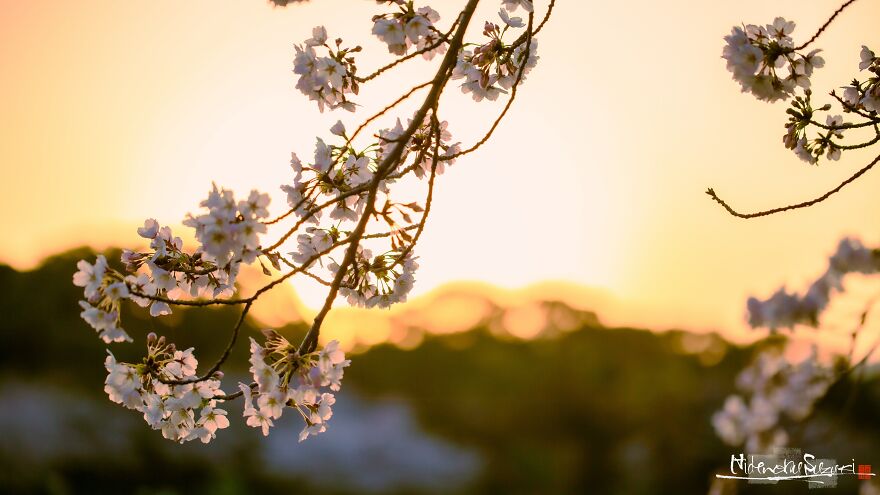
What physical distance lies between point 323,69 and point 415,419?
1325 inches

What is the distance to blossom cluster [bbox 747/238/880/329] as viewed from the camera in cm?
404

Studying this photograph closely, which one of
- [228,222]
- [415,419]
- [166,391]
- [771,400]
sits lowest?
[166,391]

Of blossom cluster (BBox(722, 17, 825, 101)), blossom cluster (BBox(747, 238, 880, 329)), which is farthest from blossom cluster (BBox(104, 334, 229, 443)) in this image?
blossom cluster (BBox(747, 238, 880, 329))

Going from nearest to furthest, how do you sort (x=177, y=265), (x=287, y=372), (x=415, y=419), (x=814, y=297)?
(x=287, y=372), (x=177, y=265), (x=814, y=297), (x=415, y=419)

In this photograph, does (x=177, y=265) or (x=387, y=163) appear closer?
(x=387, y=163)

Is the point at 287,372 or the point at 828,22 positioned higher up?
the point at 828,22

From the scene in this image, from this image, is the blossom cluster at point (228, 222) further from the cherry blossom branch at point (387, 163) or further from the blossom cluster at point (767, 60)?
the blossom cluster at point (767, 60)

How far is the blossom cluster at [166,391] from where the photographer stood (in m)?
2.52

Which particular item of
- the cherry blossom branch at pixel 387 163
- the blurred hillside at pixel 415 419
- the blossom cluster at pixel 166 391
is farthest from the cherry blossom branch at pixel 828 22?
the blurred hillside at pixel 415 419

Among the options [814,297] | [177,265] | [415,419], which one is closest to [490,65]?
[177,265]

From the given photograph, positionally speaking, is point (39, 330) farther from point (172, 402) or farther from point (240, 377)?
point (172, 402)

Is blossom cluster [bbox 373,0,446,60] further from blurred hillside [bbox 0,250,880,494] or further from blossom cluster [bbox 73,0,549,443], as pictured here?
blurred hillside [bbox 0,250,880,494]

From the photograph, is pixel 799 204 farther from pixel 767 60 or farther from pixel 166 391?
pixel 166 391

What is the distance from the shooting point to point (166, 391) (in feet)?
8.49
